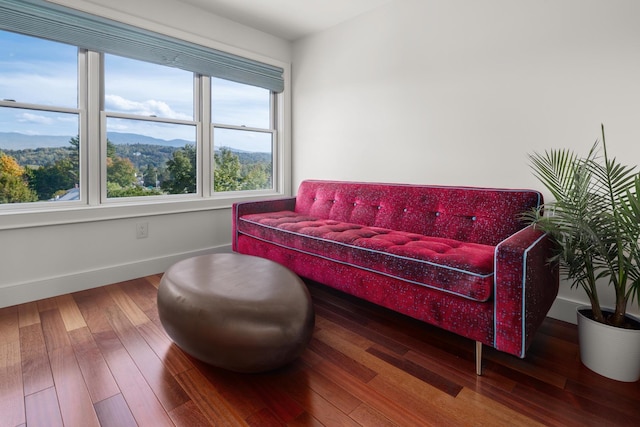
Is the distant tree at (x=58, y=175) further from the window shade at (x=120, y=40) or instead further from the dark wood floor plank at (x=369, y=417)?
the dark wood floor plank at (x=369, y=417)

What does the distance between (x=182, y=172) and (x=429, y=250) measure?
2.40 m

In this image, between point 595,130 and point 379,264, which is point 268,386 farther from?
point 595,130

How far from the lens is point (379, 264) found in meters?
1.83

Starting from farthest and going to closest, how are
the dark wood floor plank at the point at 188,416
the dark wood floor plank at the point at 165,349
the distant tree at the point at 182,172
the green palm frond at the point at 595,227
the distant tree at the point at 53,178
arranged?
the distant tree at the point at 182,172
the distant tree at the point at 53,178
the dark wood floor plank at the point at 165,349
the green palm frond at the point at 595,227
the dark wood floor plank at the point at 188,416

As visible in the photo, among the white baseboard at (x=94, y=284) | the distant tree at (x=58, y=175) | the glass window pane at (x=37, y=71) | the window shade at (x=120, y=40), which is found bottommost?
the white baseboard at (x=94, y=284)

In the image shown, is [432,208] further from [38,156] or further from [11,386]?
[38,156]

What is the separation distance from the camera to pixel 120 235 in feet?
8.84

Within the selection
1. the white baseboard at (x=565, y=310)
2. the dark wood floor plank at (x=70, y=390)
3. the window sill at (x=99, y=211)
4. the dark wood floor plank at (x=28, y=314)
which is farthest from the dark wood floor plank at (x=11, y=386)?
the white baseboard at (x=565, y=310)

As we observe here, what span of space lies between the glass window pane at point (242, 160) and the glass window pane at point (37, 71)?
119 cm

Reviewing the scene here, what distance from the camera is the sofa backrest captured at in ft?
6.47

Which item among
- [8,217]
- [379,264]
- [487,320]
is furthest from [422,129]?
[8,217]

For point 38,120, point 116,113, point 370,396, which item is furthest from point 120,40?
point 370,396

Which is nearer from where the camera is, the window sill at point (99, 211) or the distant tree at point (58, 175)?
the window sill at point (99, 211)

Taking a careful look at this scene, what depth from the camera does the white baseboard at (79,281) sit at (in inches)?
88.0
